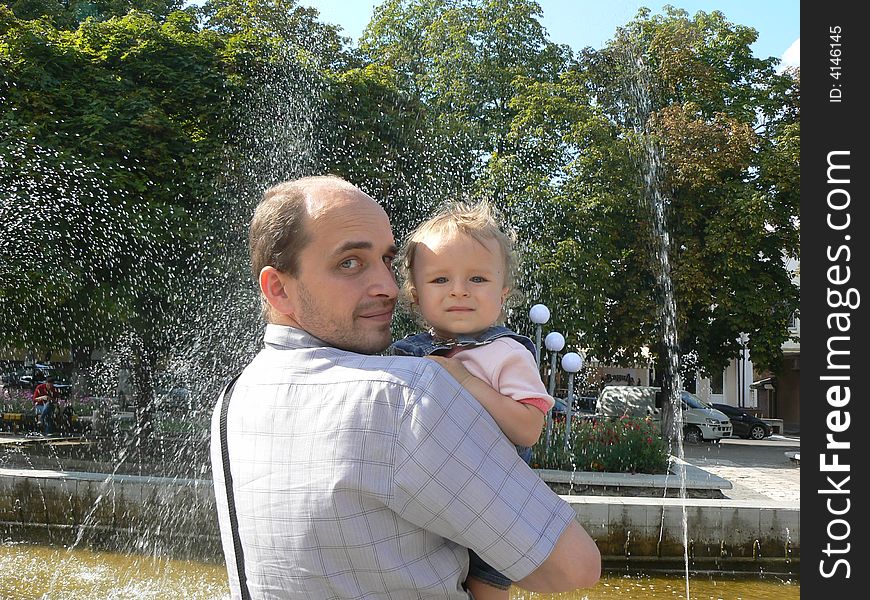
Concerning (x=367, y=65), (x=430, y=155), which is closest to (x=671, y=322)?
(x=430, y=155)

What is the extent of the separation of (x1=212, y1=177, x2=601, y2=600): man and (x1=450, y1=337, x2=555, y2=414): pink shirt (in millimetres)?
164

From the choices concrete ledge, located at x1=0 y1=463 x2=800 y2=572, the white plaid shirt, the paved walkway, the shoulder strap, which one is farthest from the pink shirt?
the paved walkway

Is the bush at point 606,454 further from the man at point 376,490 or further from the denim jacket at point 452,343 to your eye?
the man at point 376,490

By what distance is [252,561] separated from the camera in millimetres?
1551

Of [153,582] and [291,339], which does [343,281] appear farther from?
[153,582]

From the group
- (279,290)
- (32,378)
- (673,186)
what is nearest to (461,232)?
(279,290)

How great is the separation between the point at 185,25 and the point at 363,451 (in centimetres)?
1893

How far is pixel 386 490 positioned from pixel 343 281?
439mm

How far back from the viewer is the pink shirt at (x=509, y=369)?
5.37ft

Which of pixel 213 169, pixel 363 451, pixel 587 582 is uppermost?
pixel 213 169

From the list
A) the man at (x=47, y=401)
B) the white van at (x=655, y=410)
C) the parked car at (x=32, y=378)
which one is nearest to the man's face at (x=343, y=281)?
the man at (x=47, y=401)

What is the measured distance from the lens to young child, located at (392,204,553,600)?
1654 millimetres

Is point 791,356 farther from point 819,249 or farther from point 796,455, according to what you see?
point 819,249

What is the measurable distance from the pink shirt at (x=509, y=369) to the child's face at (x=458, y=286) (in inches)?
6.5
